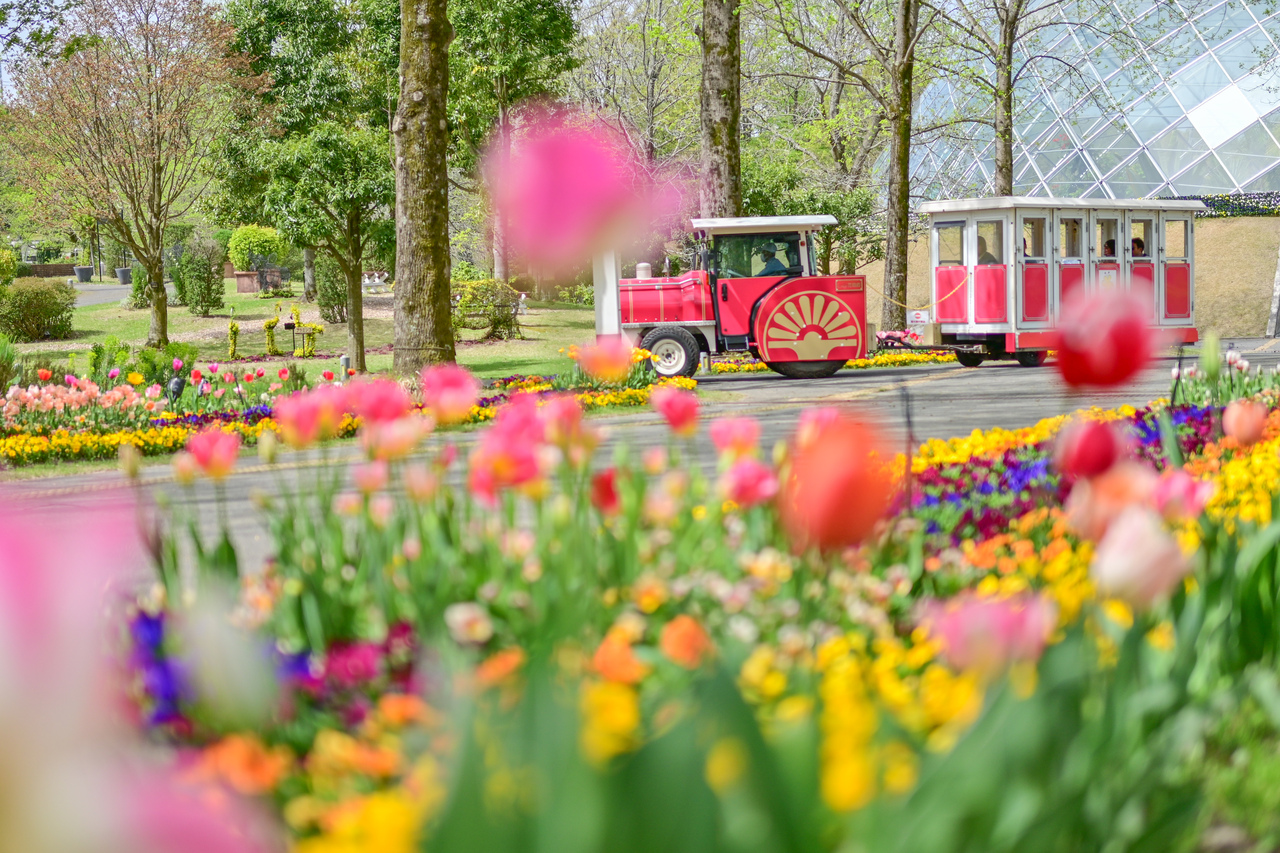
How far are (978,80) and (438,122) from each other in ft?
47.1

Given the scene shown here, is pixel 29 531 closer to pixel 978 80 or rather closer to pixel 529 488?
pixel 529 488

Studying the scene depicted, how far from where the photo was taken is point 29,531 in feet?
1.72

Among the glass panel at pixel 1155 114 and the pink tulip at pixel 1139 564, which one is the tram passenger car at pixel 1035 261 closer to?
the pink tulip at pixel 1139 564

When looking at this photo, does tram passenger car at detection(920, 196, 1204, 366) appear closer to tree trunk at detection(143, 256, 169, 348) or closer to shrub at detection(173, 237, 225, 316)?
tree trunk at detection(143, 256, 169, 348)

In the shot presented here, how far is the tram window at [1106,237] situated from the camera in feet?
58.6

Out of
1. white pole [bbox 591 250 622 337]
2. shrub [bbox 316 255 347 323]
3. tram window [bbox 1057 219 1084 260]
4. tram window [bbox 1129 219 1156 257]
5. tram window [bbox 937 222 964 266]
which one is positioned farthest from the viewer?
shrub [bbox 316 255 347 323]

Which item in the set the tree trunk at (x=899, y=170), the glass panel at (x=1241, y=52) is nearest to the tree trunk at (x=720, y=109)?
the tree trunk at (x=899, y=170)

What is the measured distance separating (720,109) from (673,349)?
3.60m

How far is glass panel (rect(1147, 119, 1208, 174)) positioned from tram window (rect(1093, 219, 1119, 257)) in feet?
62.0

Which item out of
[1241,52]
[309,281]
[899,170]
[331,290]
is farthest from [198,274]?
[1241,52]

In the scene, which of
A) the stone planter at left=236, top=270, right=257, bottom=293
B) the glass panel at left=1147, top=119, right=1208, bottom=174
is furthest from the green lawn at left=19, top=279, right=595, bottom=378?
the glass panel at left=1147, top=119, right=1208, bottom=174

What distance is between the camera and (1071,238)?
17.7 m

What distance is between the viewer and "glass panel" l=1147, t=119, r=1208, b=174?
113 ft

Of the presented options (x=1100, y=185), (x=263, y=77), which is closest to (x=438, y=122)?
(x=263, y=77)
